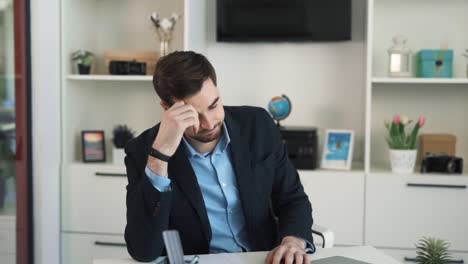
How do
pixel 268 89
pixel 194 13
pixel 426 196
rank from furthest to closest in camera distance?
pixel 268 89 → pixel 194 13 → pixel 426 196

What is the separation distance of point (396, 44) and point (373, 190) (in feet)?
2.53

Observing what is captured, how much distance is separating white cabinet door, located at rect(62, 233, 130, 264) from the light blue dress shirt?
1.55 meters

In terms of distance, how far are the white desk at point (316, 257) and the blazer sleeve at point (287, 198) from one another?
0.68ft

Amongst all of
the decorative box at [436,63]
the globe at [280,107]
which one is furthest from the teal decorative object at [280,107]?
the decorative box at [436,63]

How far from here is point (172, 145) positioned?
6.66ft

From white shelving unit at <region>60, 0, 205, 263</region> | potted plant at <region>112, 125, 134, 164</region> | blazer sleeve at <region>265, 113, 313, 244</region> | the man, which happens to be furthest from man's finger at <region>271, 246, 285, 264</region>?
potted plant at <region>112, 125, 134, 164</region>

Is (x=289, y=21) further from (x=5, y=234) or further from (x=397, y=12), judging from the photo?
(x=5, y=234)

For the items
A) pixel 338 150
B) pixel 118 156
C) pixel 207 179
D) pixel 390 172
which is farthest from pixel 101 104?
pixel 207 179

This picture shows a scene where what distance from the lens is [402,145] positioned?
3484mm

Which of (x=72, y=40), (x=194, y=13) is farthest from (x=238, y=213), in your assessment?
(x=72, y=40)

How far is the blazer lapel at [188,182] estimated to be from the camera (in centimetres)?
212

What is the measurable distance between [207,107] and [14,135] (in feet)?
5.95

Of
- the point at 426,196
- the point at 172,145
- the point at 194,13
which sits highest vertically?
the point at 194,13

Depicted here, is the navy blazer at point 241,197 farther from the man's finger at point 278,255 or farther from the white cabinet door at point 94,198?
the white cabinet door at point 94,198
